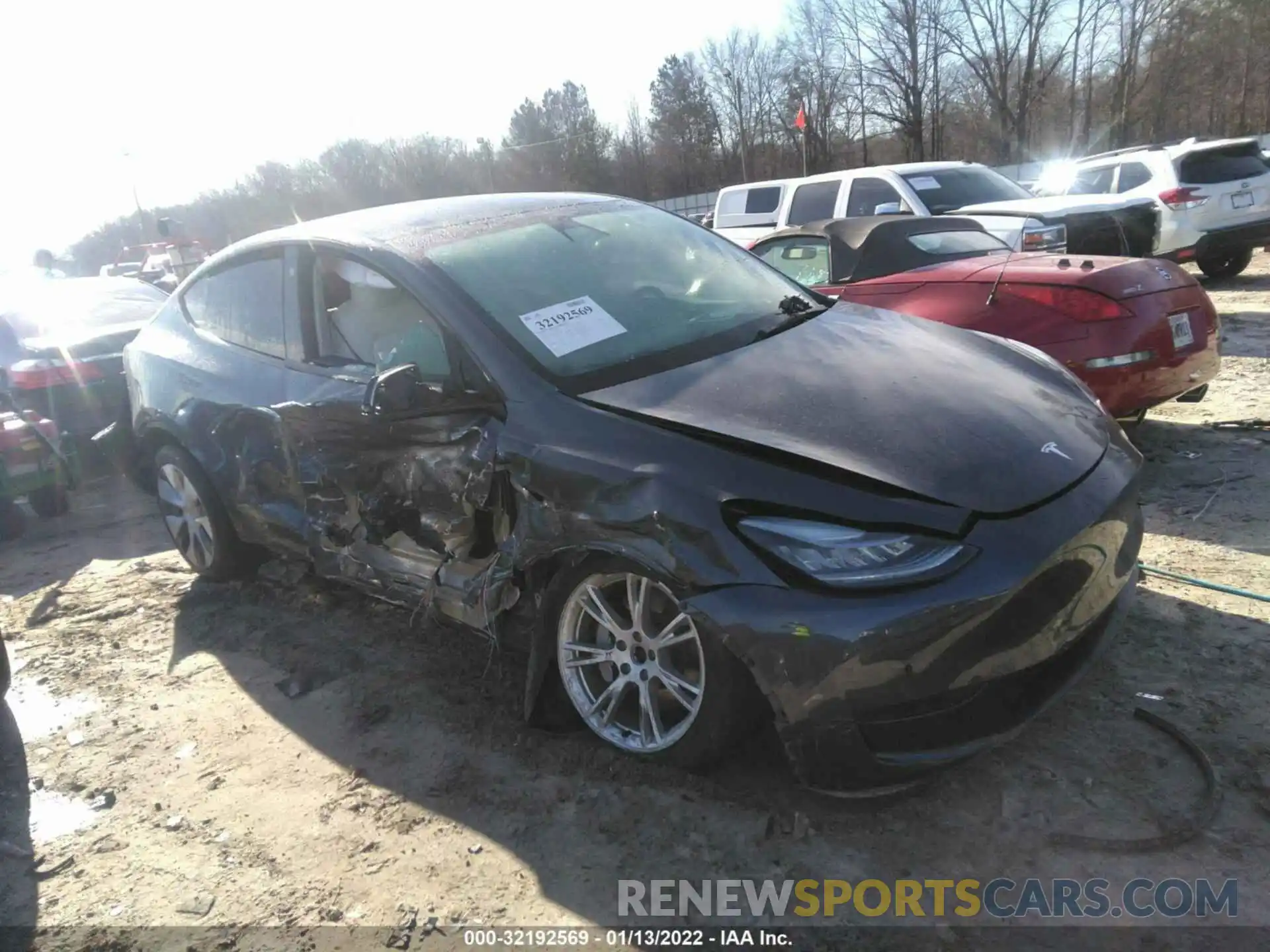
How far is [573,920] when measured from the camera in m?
2.27

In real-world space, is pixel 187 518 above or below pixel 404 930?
above

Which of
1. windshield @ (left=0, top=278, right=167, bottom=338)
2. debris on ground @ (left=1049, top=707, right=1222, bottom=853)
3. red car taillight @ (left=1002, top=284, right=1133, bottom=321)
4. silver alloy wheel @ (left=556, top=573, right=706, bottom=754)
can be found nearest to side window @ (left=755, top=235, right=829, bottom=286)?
red car taillight @ (left=1002, top=284, right=1133, bottom=321)

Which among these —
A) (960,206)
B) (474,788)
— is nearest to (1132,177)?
(960,206)

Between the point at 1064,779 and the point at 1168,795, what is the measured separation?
257 mm

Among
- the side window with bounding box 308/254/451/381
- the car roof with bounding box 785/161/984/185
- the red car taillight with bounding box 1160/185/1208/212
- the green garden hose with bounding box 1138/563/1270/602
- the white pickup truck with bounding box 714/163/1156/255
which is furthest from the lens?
the red car taillight with bounding box 1160/185/1208/212

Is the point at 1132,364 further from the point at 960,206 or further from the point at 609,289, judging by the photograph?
the point at 960,206

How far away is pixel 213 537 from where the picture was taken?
4414 millimetres

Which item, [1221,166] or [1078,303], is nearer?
[1078,303]

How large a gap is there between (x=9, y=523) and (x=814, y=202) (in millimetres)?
8764

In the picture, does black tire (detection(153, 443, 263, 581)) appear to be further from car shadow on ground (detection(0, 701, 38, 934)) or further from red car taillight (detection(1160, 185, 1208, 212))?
red car taillight (detection(1160, 185, 1208, 212))

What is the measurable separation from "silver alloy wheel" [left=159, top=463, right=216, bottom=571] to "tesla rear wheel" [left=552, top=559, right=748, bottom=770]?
252 centimetres

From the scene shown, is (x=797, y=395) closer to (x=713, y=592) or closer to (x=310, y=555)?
(x=713, y=592)

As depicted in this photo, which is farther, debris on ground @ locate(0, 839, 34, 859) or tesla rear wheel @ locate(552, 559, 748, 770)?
debris on ground @ locate(0, 839, 34, 859)

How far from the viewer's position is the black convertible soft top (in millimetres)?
5930
